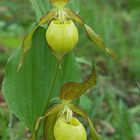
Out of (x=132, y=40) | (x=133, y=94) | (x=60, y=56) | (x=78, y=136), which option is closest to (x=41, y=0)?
(x=60, y=56)

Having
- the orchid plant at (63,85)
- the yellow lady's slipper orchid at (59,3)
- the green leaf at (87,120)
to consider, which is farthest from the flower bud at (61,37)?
the green leaf at (87,120)

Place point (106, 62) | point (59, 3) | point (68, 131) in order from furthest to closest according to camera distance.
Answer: point (106, 62)
point (59, 3)
point (68, 131)

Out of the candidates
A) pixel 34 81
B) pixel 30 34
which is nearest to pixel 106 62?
pixel 34 81

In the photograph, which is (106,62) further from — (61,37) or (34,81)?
(61,37)

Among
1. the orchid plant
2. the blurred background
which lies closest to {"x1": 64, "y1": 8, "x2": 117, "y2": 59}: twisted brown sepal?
the orchid plant

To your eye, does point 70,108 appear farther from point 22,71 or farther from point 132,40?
point 132,40

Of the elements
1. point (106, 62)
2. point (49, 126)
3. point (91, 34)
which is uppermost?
point (91, 34)

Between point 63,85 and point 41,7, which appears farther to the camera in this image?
point 41,7

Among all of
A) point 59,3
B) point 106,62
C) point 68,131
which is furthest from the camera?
point 106,62
